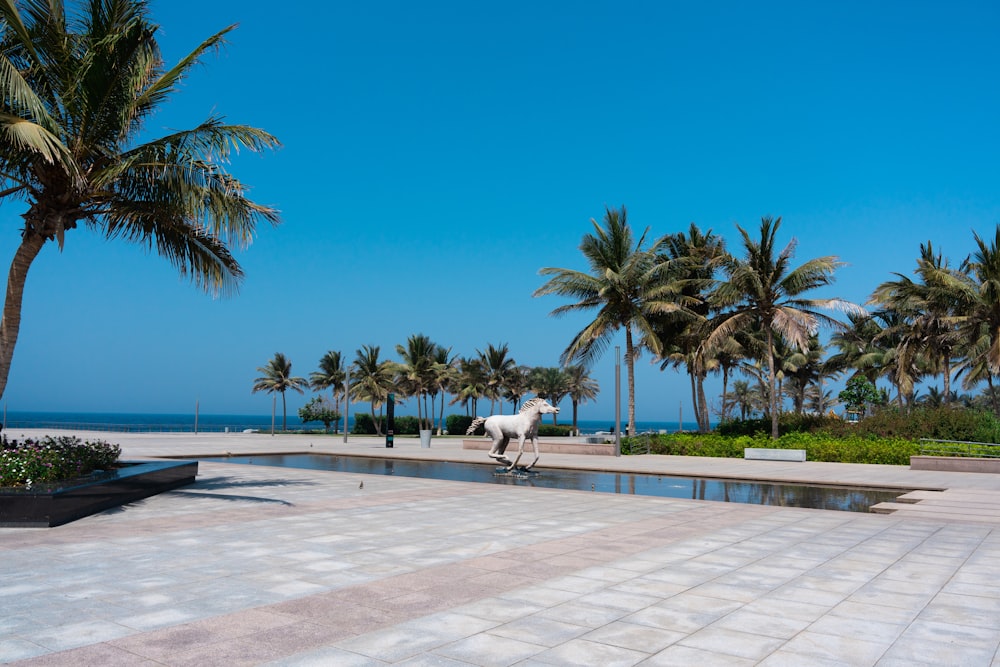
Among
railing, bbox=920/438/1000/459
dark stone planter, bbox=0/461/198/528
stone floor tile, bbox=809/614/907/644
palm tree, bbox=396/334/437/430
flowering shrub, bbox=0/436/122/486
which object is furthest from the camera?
palm tree, bbox=396/334/437/430

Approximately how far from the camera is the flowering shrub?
35.2ft

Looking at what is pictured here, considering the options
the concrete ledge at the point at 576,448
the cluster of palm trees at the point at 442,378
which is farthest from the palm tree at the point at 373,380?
the concrete ledge at the point at 576,448

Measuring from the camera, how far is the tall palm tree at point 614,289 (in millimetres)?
31734

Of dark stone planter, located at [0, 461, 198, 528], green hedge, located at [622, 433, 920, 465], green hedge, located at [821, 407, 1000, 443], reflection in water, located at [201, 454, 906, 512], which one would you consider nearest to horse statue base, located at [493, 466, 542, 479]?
reflection in water, located at [201, 454, 906, 512]

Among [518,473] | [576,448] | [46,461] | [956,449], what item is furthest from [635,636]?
[576,448]

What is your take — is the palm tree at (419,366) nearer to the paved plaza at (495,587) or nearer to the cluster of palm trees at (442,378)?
the cluster of palm trees at (442,378)

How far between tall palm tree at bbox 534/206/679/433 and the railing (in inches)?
439

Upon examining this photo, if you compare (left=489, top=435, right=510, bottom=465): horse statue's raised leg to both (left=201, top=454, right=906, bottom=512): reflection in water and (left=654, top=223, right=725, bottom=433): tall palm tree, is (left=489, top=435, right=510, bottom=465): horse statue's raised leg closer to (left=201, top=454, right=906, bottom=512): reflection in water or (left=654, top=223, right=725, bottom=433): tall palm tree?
(left=201, top=454, right=906, bottom=512): reflection in water

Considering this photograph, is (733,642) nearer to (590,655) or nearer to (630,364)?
(590,655)

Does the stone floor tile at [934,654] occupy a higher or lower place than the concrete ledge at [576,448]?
higher

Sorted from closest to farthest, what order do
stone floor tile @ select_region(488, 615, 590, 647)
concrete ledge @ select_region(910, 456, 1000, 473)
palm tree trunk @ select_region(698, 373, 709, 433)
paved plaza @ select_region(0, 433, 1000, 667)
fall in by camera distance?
paved plaza @ select_region(0, 433, 1000, 667) → stone floor tile @ select_region(488, 615, 590, 647) → concrete ledge @ select_region(910, 456, 1000, 473) → palm tree trunk @ select_region(698, 373, 709, 433)

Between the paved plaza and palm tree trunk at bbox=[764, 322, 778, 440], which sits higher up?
palm tree trunk at bbox=[764, 322, 778, 440]

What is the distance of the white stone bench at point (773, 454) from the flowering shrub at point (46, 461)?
22.1 m

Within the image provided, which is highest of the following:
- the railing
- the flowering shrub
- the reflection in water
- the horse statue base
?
the flowering shrub
